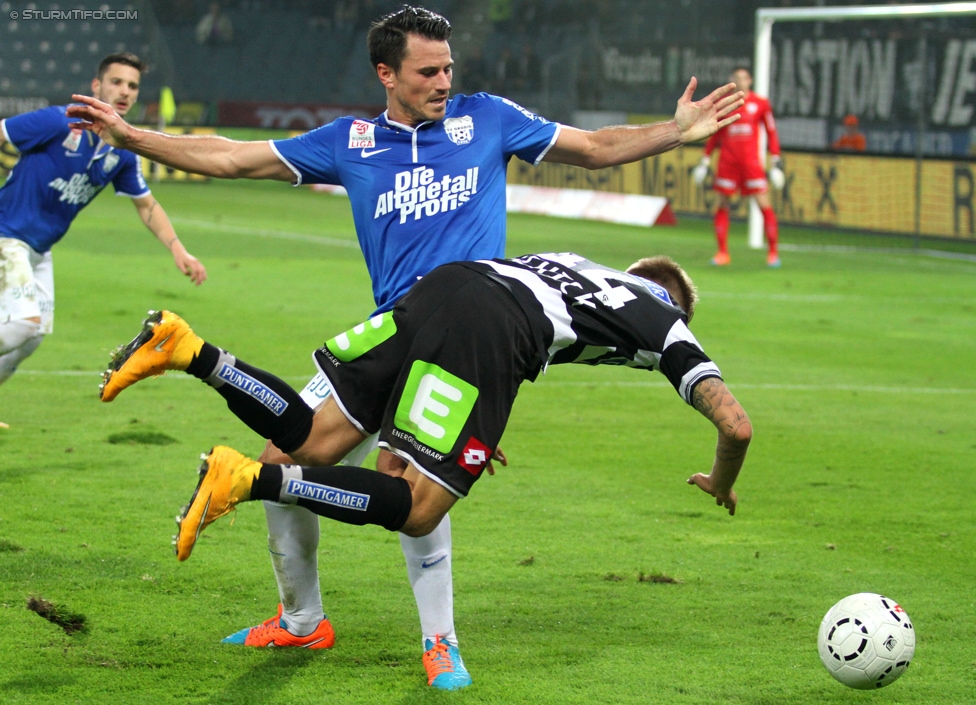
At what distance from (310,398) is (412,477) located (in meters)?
0.59

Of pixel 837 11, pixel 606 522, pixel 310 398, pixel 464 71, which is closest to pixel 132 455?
pixel 606 522

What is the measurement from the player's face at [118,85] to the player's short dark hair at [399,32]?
2.98m

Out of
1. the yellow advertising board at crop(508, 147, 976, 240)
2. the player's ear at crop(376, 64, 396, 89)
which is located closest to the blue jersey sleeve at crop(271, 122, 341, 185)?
the player's ear at crop(376, 64, 396, 89)

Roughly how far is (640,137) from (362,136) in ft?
3.39

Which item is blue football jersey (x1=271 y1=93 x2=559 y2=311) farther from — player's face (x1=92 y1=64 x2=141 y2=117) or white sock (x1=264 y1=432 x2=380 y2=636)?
player's face (x1=92 y1=64 x2=141 y2=117)

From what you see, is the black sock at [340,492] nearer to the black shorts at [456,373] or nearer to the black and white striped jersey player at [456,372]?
the black and white striped jersey player at [456,372]

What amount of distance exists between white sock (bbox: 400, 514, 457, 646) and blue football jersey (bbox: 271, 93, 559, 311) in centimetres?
85

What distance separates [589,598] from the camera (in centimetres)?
513

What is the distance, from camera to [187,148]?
467 cm

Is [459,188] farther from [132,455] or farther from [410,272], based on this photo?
[132,455]

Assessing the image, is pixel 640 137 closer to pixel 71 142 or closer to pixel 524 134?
pixel 524 134

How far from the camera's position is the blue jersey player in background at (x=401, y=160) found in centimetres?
452

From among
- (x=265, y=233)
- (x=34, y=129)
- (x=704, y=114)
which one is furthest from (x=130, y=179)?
(x=265, y=233)

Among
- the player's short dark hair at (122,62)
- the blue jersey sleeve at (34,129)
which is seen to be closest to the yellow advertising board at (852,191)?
the player's short dark hair at (122,62)
